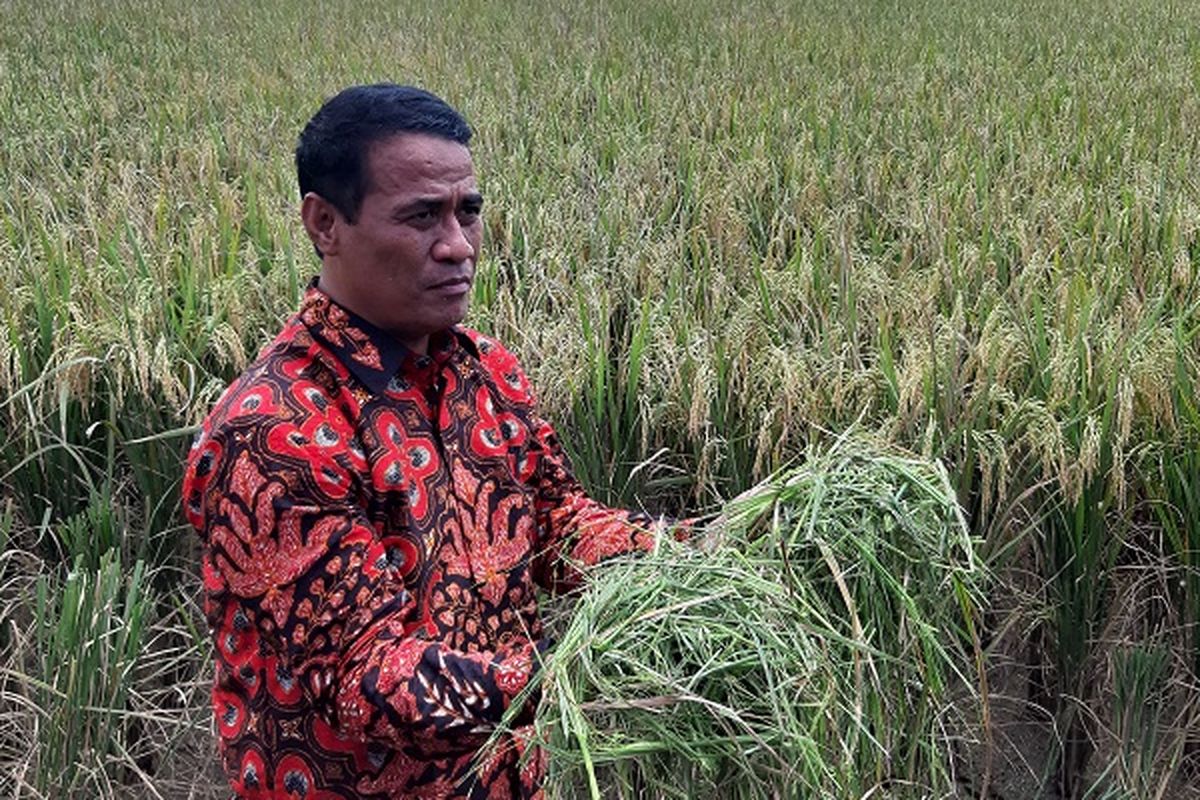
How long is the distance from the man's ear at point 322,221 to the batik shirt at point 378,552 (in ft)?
0.17

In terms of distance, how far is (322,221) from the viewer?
59.2 inches

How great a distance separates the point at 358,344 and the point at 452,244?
13cm

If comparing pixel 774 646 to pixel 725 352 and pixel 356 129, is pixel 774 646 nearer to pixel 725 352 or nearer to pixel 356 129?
pixel 356 129

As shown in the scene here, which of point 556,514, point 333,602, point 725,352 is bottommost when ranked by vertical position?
point 725,352

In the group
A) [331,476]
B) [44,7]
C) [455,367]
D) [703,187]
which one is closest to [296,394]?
[331,476]

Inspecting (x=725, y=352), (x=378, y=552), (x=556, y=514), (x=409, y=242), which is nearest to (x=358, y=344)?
(x=409, y=242)

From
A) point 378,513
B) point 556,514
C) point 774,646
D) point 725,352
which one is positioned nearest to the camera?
point 774,646

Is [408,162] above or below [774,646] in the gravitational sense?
above

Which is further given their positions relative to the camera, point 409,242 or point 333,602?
point 409,242

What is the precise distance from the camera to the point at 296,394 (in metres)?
1.40

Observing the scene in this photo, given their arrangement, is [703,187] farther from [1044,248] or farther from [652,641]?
[652,641]

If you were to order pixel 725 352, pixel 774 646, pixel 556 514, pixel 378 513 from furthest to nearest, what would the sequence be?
pixel 725 352, pixel 556 514, pixel 378 513, pixel 774 646

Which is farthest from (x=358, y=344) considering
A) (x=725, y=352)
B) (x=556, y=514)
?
(x=725, y=352)

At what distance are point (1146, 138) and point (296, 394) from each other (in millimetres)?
4598
